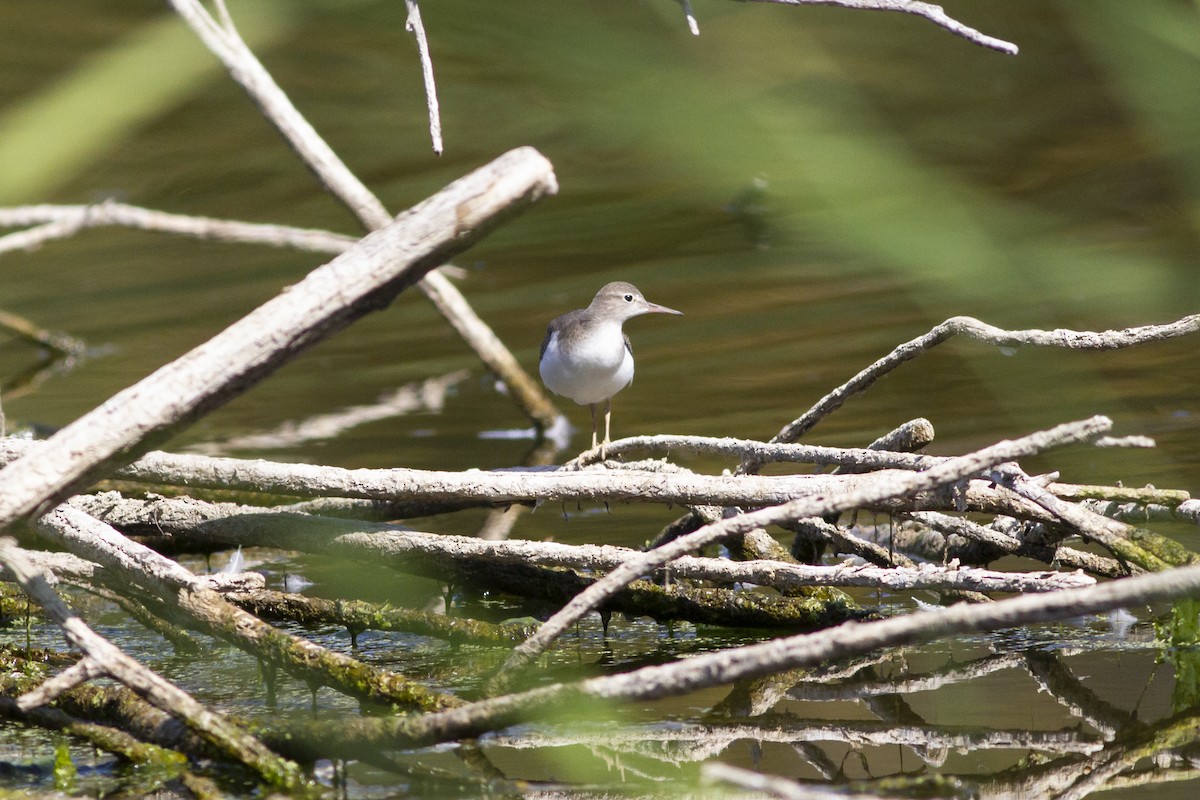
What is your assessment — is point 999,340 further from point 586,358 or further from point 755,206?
point 755,206

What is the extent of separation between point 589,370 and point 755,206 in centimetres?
483

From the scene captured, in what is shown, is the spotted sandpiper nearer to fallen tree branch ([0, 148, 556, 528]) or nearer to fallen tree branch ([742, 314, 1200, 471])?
fallen tree branch ([742, 314, 1200, 471])

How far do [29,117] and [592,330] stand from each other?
5.02m

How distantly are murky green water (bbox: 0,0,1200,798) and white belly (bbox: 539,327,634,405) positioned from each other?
614mm

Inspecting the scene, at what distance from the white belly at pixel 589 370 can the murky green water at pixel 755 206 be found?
61cm

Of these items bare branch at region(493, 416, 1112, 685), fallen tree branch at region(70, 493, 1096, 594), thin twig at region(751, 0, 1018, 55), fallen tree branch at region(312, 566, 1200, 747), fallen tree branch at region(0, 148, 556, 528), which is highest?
thin twig at region(751, 0, 1018, 55)

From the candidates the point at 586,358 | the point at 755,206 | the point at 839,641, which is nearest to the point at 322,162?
the point at 586,358

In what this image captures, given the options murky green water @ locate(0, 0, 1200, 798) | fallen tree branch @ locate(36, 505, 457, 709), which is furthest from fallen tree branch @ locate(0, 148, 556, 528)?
fallen tree branch @ locate(36, 505, 457, 709)

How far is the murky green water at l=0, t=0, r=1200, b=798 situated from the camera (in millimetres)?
605

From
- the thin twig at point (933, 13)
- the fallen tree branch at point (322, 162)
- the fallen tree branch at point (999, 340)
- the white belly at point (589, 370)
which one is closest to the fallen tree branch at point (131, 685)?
the fallen tree branch at point (999, 340)

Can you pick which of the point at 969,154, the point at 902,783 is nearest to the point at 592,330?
the point at 902,783

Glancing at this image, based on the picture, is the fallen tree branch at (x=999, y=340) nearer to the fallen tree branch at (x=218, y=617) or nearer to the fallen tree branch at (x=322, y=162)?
the fallen tree branch at (x=218, y=617)

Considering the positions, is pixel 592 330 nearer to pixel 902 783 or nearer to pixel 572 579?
pixel 572 579

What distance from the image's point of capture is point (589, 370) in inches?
219
